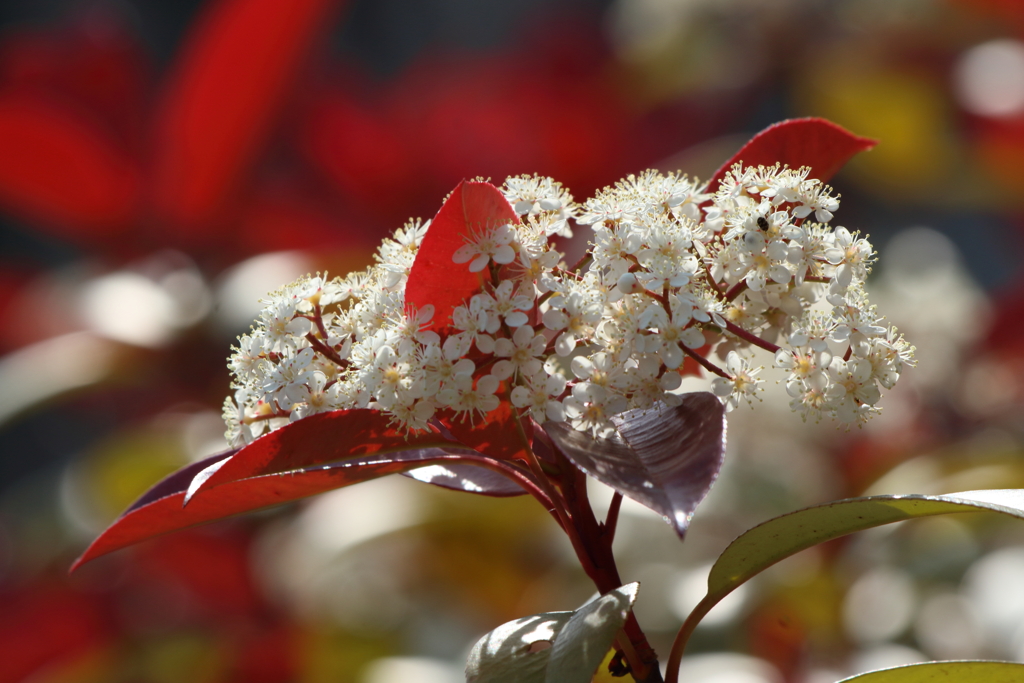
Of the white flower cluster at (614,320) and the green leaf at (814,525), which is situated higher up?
the white flower cluster at (614,320)

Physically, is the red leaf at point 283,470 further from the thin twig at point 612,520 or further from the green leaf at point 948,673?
the green leaf at point 948,673

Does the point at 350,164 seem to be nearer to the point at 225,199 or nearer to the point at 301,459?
the point at 225,199

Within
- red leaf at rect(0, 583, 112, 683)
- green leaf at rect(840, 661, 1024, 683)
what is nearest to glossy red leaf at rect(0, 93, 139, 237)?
red leaf at rect(0, 583, 112, 683)

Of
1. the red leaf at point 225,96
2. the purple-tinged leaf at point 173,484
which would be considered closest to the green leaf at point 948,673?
the purple-tinged leaf at point 173,484

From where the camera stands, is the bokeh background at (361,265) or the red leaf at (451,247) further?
the bokeh background at (361,265)

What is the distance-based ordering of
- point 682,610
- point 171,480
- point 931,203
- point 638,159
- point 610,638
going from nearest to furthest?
point 610,638 → point 171,480 → point 682,610 → point 638,159 → point 931,203

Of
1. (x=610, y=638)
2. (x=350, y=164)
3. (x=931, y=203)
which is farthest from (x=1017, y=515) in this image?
(x=931, y=203)

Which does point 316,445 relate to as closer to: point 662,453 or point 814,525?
point 662,453
